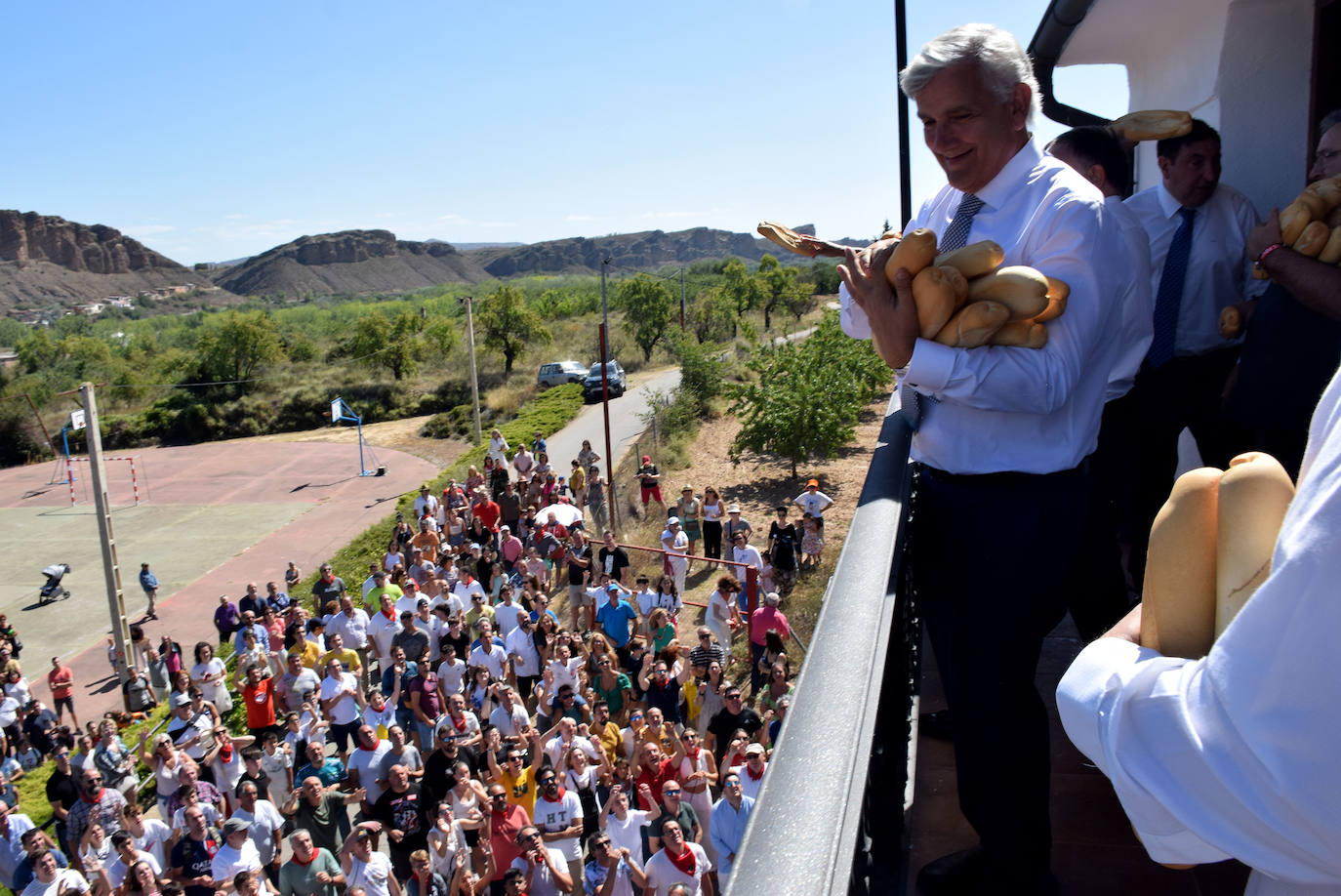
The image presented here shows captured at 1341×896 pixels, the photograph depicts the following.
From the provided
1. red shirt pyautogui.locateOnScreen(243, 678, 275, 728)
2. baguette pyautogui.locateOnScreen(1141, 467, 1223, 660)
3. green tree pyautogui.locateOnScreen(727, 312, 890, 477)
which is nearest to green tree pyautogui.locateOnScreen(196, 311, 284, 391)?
green tree pyautogui.locateOnScreen(727, 312, 890, 477)

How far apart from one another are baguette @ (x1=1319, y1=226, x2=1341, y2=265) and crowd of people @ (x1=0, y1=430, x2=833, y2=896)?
13.0ft

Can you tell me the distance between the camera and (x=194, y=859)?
6906 mm

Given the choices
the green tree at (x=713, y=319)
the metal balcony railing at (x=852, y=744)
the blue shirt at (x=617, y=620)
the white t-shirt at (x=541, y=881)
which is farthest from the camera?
the green tree at (x=713, y=319)

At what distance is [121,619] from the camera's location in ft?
48.3

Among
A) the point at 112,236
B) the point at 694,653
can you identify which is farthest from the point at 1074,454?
the point at 112,236

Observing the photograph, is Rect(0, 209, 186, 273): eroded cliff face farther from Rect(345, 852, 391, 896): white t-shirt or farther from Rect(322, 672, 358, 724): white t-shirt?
Rect(345, 852, 391, 896): white t-shirt

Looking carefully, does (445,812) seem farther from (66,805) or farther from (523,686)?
(66,805)

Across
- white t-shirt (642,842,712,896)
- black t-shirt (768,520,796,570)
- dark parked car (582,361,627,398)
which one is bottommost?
white t-shirt (642,842,712,896)

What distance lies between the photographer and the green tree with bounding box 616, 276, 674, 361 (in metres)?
50.5

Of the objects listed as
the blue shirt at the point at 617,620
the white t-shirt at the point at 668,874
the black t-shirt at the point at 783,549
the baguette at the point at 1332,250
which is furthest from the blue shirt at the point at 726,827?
the black t-shirt at the point at 783,549

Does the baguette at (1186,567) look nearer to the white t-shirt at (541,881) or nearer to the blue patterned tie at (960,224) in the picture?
the blue patterned tie at (960,224)

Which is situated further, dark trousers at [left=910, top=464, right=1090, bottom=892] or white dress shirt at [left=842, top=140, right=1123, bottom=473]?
dark trousers at [left=910, top=464, right=1090, bottom=892]

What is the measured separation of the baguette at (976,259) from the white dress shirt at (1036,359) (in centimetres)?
14

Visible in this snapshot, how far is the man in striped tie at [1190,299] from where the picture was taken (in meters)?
2.99
